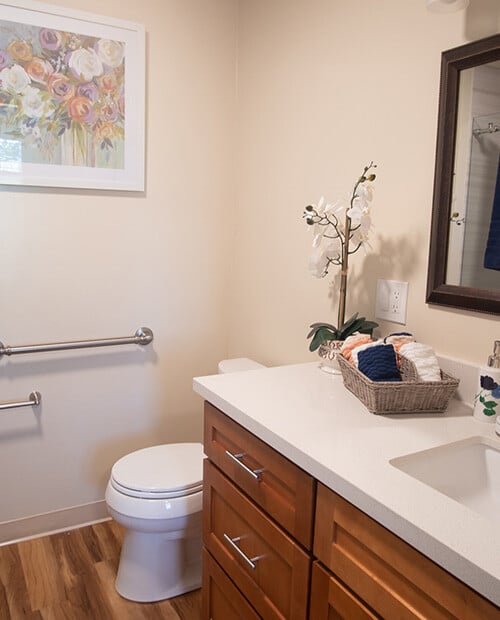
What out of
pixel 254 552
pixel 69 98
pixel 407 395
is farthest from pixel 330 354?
pixel 69 98

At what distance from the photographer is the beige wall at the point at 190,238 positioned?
1777 mm

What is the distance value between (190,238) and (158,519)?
1.18 metres

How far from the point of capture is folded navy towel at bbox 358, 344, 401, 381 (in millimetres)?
1256

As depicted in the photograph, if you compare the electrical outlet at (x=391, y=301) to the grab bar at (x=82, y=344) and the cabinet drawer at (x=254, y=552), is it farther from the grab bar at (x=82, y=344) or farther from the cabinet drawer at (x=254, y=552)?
the grab bar at (x=82, y=344)

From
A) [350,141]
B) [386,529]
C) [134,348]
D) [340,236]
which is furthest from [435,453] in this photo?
[134,348]

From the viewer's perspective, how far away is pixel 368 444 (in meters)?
1.06

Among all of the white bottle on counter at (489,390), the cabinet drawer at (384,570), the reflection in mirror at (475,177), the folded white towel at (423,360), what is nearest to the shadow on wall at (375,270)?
the reflection in mirror at (475,177)

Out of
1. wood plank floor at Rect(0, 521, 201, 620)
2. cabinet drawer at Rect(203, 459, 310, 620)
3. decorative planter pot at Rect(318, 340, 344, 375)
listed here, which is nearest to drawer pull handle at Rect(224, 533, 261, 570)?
cabinet drawer at Rect(203, 459, 310, 620)

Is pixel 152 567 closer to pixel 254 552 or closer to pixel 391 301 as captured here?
pixel 254 552

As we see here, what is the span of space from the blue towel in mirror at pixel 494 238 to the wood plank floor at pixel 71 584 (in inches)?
58.8

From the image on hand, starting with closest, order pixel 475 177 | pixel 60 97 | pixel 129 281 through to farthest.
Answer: pixel 475 177
pixel 60 97
pixel 129 281

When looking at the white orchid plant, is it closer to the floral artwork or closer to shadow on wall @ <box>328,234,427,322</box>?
shadow on wall @ <box>328,234,427,322</box>

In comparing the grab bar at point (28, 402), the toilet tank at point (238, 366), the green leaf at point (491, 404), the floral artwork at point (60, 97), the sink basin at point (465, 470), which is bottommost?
the grab bar at point (28, 402)

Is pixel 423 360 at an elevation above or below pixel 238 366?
above
